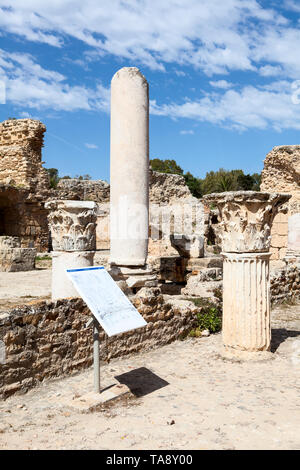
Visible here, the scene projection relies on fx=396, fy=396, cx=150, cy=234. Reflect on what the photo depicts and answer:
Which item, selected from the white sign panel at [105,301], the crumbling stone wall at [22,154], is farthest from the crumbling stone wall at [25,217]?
the white sign panel at [105,301]

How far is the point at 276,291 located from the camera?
909 centimetres

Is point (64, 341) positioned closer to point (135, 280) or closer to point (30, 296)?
point (135, 280)

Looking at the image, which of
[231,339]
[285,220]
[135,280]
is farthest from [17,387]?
[285,220]

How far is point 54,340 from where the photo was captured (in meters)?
4.35

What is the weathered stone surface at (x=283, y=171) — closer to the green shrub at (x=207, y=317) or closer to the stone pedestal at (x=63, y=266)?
the green shrub at (x=207, y=317)

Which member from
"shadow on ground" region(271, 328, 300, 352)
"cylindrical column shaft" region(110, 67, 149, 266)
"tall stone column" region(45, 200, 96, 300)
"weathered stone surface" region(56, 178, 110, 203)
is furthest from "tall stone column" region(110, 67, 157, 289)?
"weathered stone surface" region(56, 178, 110, 203)

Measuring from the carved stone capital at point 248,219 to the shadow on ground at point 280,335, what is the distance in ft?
4.93

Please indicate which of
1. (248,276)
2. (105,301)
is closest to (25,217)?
(248,276)

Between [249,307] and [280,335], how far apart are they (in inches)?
61.4

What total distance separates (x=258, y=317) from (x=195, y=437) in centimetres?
242

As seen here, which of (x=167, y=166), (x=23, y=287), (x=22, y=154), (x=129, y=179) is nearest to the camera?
(x=129, y=179)

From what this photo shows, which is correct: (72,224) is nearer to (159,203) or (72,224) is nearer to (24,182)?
(24,182)

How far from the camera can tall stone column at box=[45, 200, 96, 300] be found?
18.4ft

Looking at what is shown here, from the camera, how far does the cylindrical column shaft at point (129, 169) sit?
7.08 m
